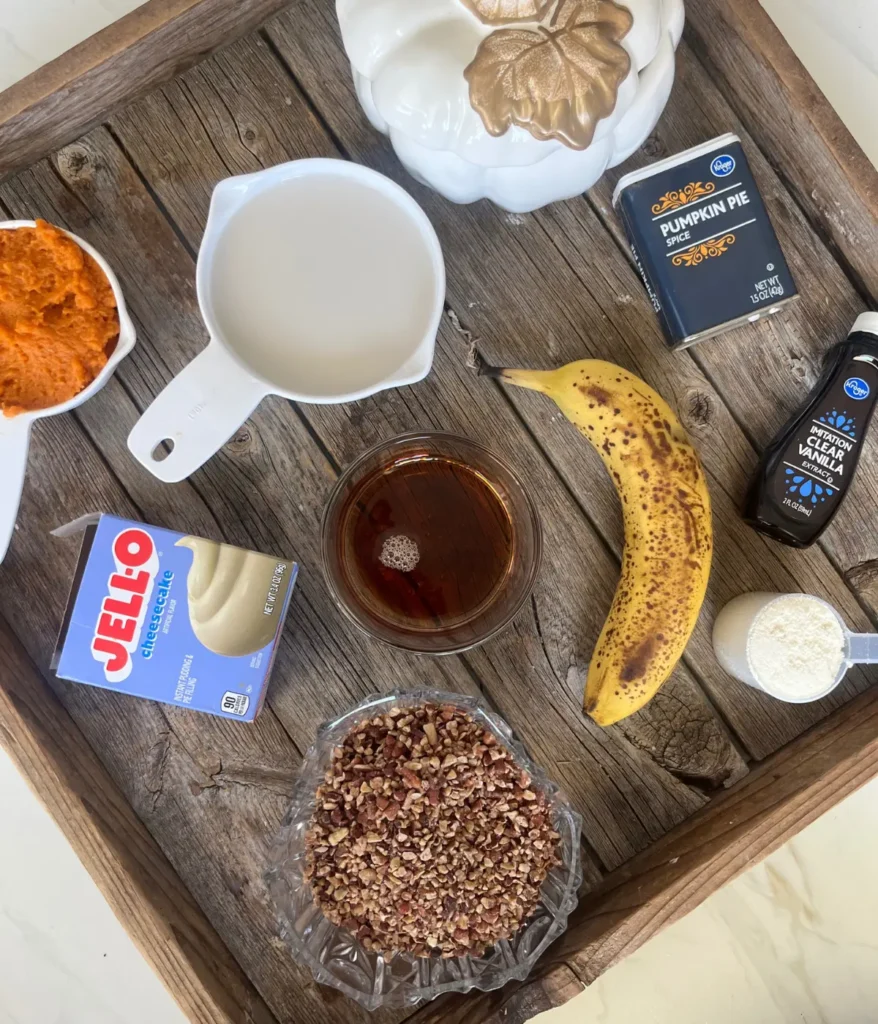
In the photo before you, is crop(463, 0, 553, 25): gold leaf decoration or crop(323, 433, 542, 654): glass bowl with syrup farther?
crop(323, 433, 542, 654): glass bowl with syrup

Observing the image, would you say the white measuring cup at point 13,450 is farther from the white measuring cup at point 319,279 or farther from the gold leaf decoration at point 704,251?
the gold leaf decoration at point 704,251

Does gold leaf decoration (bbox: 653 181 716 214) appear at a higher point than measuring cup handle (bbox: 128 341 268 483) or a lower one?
lower

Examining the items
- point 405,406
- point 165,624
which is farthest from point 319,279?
point 165,624

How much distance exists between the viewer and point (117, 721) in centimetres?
101

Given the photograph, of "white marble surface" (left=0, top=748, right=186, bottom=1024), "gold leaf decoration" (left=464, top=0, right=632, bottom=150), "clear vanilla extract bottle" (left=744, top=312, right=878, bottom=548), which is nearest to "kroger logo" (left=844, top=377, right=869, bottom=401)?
"clear vanilla extract bottle" (left=744, top=312, right=878, bottom=548)

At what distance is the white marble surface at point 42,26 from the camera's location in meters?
1.05

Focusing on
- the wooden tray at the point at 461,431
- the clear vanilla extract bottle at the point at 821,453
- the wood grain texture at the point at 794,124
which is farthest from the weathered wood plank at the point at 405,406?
the wood grain texture at the point at 794,124

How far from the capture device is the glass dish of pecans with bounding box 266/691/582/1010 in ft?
3.04

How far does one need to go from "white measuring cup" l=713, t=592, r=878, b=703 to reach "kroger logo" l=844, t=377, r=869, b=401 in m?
0.25

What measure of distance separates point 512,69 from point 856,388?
55 centimetres

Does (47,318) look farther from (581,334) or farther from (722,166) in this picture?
(722,166)

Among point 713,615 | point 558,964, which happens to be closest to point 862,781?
point 713,615

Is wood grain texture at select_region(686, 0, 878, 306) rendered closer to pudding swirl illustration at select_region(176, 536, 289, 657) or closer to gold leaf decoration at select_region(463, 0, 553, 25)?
gold leaf decoration at select_region(463, 0, 553, 25)

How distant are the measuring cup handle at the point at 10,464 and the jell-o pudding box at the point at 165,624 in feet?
0.29
